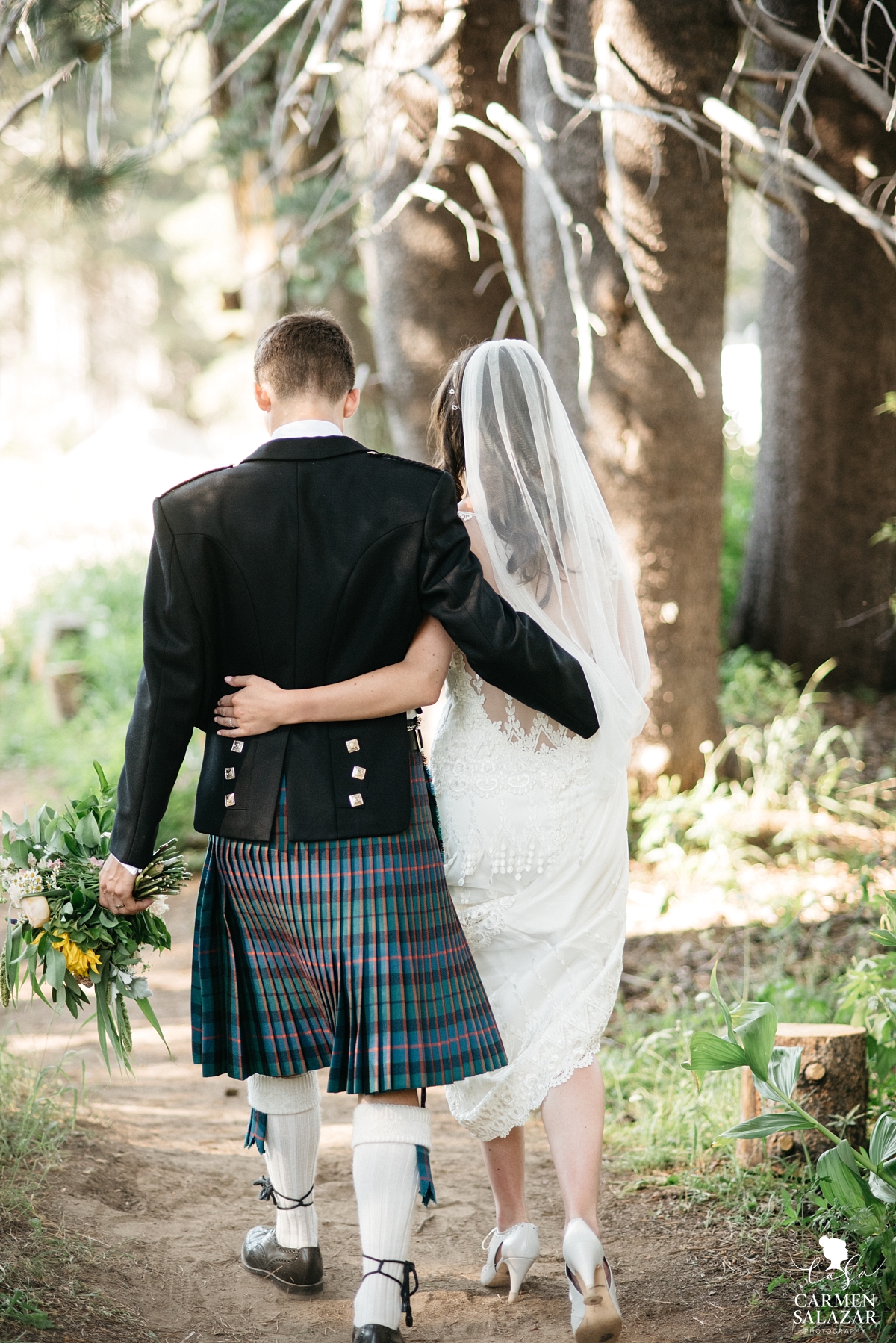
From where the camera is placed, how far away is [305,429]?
7.80 ft

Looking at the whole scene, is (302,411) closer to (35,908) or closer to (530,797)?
(530,797)

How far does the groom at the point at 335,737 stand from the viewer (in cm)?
230

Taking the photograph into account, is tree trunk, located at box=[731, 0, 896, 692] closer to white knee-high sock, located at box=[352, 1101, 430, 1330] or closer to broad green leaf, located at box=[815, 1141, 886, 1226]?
broad green leaf, located at box=[815, 1141, 886, 1226]

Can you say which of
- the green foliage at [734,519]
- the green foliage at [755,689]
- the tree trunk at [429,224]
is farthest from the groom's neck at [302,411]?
the green foliage at [734,519]

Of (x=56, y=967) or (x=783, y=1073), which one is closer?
(x=783, y=1073)

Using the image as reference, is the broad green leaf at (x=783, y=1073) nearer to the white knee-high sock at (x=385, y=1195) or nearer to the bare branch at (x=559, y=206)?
the white knee-high sock at (x=385, y=1195)

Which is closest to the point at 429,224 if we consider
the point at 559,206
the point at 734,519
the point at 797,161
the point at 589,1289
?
the point at 559,206

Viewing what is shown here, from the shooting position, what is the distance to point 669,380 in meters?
5.27

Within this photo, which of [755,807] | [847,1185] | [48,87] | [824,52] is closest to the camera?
[847,1185]

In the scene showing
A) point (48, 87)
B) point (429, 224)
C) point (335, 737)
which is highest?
point (429, 224)

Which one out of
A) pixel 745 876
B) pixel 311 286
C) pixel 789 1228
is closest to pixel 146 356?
pixel 311 286

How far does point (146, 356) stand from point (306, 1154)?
114 ft

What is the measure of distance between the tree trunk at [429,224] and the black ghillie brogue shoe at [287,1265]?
421cm

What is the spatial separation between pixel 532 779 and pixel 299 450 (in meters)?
0.89
